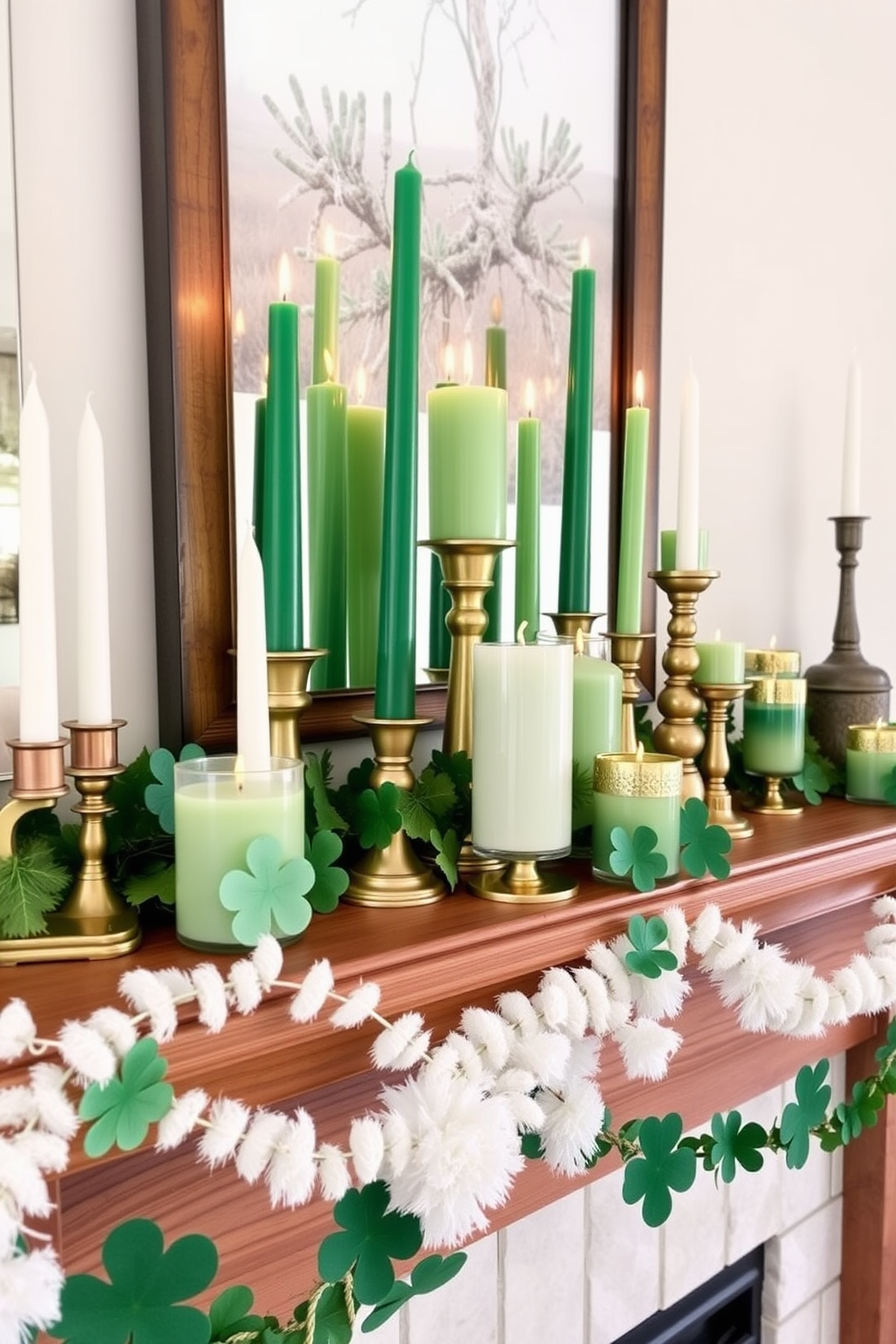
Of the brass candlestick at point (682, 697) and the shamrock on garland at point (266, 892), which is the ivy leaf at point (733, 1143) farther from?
the shamrock on garland at point (266, 892)

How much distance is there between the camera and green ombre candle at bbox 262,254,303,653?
552mm

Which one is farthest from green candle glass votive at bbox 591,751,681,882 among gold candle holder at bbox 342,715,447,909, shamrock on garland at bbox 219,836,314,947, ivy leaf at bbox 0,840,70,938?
ivy leaf at bbox 0,840,70,938

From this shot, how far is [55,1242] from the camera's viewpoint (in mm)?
453

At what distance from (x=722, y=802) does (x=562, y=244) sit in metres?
0.48

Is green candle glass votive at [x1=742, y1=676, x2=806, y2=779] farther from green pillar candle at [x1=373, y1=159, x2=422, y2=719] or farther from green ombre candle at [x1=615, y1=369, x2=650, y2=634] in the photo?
green pillar candle at [x1=373, y1=159, x2=422, y2=719]

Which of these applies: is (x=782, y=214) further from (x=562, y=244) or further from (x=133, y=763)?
(x=133, y=763)

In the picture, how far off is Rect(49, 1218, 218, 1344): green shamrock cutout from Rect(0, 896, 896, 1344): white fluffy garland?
0.04 metres

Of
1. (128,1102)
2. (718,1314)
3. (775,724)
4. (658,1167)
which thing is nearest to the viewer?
(128,1102)

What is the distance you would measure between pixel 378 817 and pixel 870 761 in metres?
0.52

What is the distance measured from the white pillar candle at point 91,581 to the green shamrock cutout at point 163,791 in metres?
0.06

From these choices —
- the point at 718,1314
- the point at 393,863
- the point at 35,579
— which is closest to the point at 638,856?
the point at 393,863

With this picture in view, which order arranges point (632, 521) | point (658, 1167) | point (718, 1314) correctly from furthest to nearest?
point (718, 1314)
point (632, 521)
point (658, 1167)

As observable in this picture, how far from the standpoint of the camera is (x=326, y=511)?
2.14 feet

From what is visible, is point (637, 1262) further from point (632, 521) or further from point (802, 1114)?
point (632, 521)
